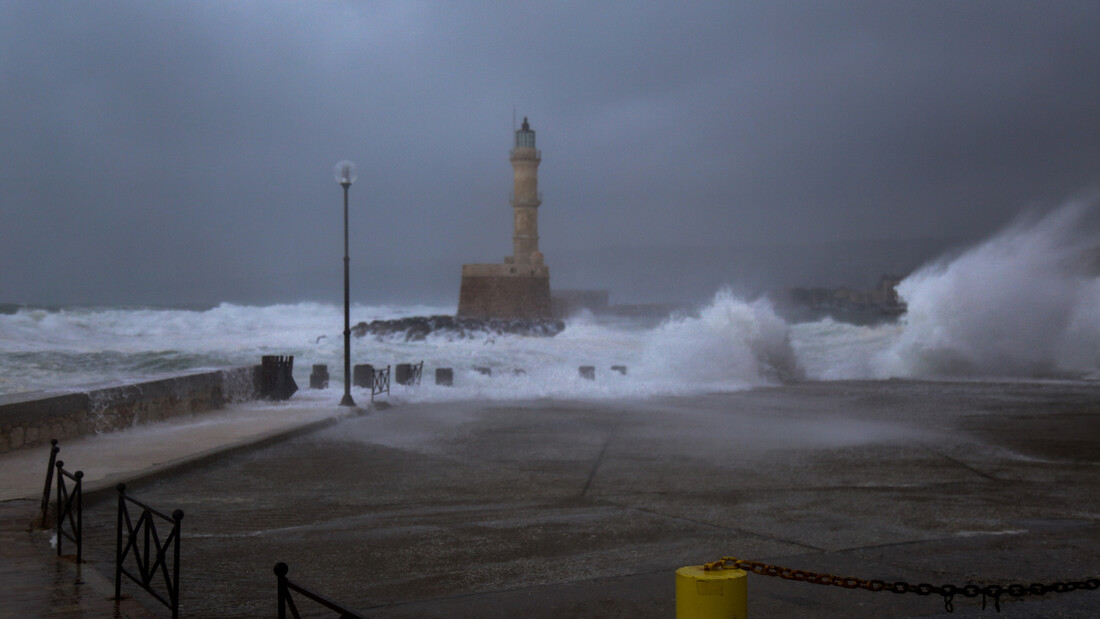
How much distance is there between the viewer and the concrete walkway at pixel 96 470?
4.37 metres

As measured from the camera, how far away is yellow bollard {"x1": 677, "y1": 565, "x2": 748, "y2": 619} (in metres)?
3.08

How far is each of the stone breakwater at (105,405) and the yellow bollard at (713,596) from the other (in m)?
7.84

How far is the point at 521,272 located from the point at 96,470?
4958cm

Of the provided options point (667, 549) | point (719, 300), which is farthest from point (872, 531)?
point (719, 300)

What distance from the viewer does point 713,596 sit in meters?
3.08

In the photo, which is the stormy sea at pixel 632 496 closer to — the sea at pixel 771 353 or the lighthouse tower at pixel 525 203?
the sea at pixel 771 353

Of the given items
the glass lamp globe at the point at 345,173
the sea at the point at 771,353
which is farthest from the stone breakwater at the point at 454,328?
the glass lamp globe at the point at 345,173

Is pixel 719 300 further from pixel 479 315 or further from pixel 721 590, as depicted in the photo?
pixel 479 315

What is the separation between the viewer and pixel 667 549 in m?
5.68

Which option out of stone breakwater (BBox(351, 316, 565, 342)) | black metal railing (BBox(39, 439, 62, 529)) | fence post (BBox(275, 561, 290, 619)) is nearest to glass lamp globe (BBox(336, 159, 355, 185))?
black metal railing (BBox(39, 439, 62, 529))

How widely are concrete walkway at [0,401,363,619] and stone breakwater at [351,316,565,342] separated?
37.3m

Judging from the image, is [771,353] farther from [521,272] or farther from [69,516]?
[521,272]

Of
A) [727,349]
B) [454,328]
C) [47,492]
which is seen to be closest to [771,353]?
[727,349]

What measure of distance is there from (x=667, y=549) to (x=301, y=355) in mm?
21286
